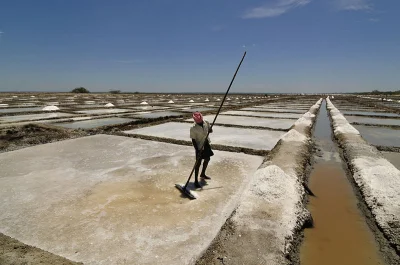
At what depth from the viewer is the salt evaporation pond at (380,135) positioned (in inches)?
345

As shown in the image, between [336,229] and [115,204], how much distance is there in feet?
10.7

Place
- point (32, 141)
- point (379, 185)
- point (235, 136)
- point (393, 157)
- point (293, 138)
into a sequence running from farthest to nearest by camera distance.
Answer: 1. point (235, 136)
2. point (293, 138)
3. point (32, 141)
4. point (393, 157)
5. point (379, 185)

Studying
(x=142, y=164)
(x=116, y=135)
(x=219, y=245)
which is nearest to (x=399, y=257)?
(x=219, y=245)

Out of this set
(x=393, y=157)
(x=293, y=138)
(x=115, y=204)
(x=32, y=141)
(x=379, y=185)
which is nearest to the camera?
(x=115, y=204)

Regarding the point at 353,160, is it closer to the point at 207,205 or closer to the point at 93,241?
the point at 207,205

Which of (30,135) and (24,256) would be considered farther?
(30,135)

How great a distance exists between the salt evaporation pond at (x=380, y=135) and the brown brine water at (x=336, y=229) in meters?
4.28

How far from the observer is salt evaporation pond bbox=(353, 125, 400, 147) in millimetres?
8766

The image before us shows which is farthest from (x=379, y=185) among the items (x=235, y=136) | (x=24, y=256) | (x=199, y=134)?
(x=24, y=256)

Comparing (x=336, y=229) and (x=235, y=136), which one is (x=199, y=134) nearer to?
(x=336, y=229)

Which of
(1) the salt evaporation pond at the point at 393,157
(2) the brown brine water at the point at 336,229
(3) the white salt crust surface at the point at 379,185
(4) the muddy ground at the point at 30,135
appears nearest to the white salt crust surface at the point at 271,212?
(2) the brown brine water at the point at 336,229

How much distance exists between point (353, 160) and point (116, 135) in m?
7.64

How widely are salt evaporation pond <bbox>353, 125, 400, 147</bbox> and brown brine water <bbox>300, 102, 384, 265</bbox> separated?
14.0ft

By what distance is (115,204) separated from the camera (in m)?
3.93
